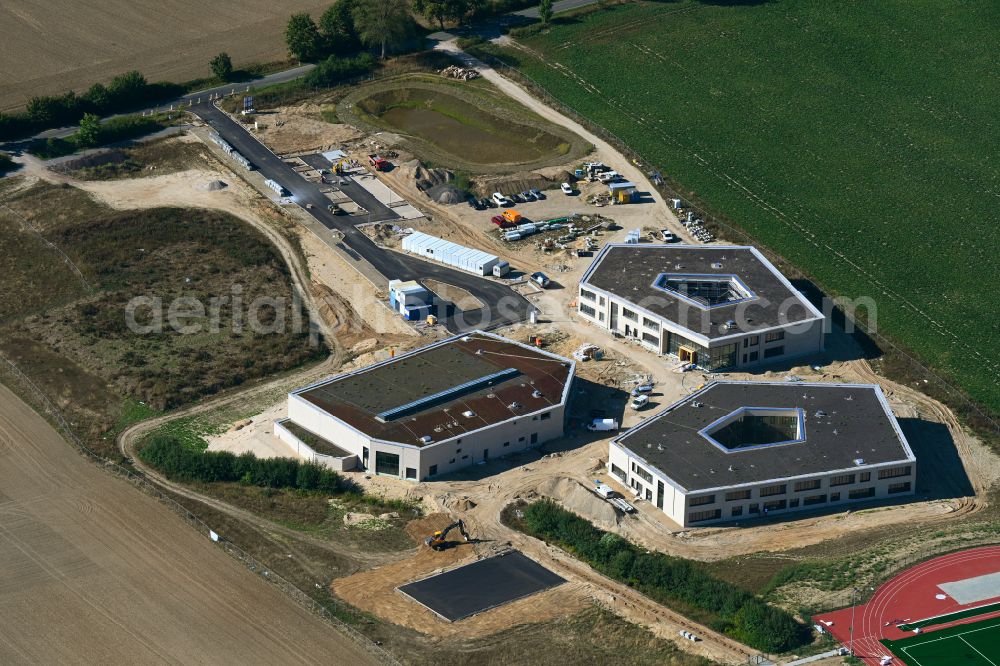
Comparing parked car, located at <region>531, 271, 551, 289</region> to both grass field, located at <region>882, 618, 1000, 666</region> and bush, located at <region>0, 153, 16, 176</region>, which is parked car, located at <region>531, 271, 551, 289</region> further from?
bush, located at <region>0, 153, 16, 176</region>

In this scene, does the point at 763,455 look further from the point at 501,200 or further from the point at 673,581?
the point at 501,200

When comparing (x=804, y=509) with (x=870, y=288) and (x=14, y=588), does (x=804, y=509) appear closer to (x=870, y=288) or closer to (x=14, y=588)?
(x=870, y=288)

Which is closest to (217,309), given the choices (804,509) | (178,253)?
(178,253)

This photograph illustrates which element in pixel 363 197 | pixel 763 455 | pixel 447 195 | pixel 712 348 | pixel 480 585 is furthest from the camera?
pixel 363 197

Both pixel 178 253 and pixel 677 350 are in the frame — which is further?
pixel 178 253

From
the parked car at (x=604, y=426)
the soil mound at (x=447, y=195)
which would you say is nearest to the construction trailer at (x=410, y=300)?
the soil mound at (x=447, y=195)

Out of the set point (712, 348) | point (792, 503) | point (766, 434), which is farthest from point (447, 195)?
point (792, 503)
